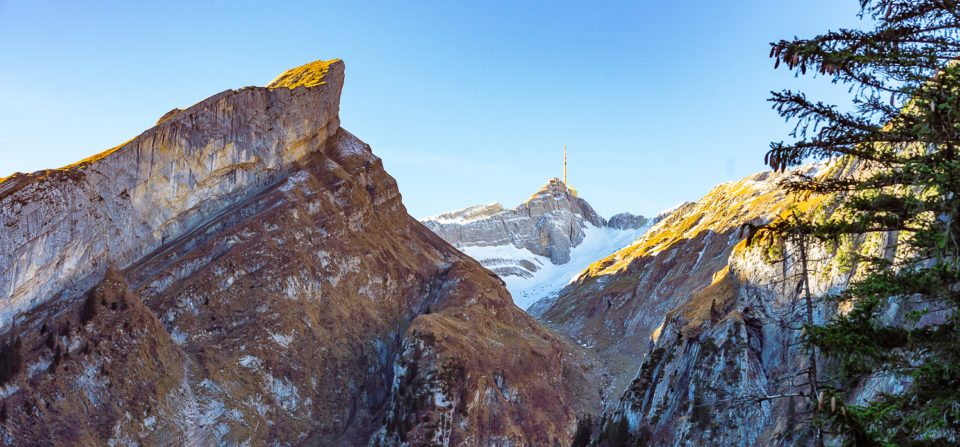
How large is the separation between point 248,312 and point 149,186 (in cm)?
2032

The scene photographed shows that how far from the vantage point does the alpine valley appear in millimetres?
59594

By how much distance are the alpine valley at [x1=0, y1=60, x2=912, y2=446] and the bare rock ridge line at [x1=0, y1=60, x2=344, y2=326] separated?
9.0 inches

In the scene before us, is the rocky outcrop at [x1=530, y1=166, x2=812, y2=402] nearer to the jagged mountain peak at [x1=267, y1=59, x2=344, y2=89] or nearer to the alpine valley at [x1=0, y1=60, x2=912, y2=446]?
the alpine valley at [x1=0, y1=60, x2=912, y2=446]

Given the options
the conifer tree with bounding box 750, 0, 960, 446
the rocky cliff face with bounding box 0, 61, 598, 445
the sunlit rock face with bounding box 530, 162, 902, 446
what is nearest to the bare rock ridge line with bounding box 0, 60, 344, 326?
the rocky cliff face with bounding box 0, 61, 598, 445

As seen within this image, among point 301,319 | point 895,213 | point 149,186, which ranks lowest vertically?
point 895,213

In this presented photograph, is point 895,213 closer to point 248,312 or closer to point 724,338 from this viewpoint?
point 724,338

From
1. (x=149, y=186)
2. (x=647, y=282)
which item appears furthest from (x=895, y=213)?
(x=647, y=282)

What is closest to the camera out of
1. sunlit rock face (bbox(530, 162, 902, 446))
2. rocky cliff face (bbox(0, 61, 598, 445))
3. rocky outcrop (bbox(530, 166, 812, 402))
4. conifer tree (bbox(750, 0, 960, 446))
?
conifer tree (bbox(750, 0, 960, 446))

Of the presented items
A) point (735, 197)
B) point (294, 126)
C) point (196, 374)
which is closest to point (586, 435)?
point (196, 374)

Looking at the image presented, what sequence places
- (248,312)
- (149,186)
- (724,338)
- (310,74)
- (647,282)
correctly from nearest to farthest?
(724,338)
(248,312)
(149,186)
(310,74)
(647,282)

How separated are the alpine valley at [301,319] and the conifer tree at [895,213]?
27.5 meters

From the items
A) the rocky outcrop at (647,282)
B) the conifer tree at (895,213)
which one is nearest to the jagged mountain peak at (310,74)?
the rocky outcrop at (647,282)

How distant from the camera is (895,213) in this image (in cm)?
1376

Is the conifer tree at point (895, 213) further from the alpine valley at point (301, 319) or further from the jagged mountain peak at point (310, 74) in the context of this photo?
the jagged mountain peak at point (310, 74)
